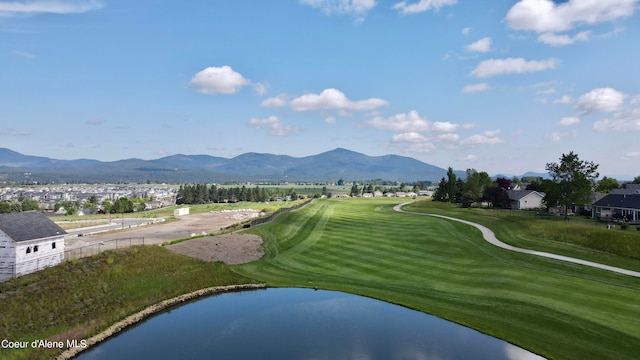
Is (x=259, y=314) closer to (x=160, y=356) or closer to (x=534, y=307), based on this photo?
(x=160, y=356)

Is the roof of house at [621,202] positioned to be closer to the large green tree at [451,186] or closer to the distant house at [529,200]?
the distant house at [529,200]

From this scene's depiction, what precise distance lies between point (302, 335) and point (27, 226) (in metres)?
34.1

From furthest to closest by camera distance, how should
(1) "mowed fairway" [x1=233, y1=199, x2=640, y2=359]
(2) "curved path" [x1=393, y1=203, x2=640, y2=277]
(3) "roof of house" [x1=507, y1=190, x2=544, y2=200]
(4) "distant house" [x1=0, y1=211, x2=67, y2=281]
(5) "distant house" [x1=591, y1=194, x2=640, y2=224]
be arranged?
(3) "roof of house" [x1=507, y1=190, x2=544, y2=200]
(5) "distant house" [x1=591, y1=194, x2=640, y2=224]
(4) "distant house" [x1=0, y1=211, x2=67, y2=281]
(2) "curved path" [x1=393, y1=203, x2=640, y2=277]
(1) "mowed fairway" [x1=233, y1=199, x2=640, y2=359]

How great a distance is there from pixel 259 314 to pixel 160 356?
896cm

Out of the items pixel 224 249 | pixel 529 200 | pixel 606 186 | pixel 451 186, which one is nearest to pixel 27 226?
pixel 224 249

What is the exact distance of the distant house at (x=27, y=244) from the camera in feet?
120

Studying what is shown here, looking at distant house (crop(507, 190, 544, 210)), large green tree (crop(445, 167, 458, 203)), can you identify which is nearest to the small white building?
large green tree (crop(445, 167, 458, 203))

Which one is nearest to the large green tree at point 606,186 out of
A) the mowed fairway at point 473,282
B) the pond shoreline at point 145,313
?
the mowed fairway at point 473,282

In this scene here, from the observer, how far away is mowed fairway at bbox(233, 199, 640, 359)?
79.0ft

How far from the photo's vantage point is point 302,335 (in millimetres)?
25094

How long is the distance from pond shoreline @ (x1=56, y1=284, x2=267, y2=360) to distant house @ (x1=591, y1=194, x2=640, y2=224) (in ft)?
196

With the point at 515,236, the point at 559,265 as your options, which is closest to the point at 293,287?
the point at 559,265

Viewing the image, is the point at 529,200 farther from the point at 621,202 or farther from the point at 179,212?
the point at 179,212

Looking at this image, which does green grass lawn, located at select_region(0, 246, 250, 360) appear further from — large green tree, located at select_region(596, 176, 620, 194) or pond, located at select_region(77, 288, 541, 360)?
large green tree, located at select_region(596, 176, 620, 194)
